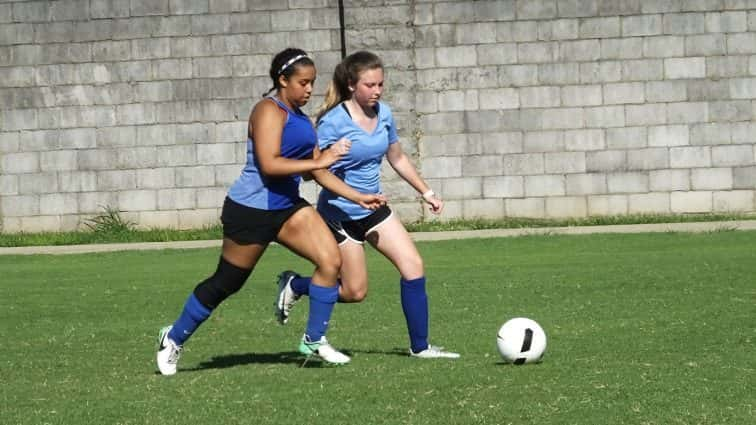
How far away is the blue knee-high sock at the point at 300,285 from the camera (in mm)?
8648

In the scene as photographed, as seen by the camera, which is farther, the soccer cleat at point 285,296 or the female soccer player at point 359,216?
the soccer cleat at point 285,296

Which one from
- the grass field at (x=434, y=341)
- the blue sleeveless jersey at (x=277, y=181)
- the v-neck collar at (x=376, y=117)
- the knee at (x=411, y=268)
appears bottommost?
the grass field at (x=434, y=341)

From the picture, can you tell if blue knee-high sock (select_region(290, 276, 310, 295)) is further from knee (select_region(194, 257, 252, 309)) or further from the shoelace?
the shoelace

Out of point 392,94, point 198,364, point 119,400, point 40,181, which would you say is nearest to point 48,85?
point 40,181

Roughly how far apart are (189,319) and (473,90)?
11161mm

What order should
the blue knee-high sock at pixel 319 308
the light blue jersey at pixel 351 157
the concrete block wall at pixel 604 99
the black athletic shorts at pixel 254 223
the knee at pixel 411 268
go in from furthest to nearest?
the concrete block wall at pixel 604 99, the knee at pixel 411 268, the light blue jersey at pixel 351 157, the blue knee-high sock at pixel 319 308, the black athletic shorts at pixel 254 223

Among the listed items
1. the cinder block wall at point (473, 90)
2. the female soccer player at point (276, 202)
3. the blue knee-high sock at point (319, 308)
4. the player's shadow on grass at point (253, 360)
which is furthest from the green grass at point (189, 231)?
the female soccer player at point (276, 202)

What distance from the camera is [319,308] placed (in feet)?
27.2

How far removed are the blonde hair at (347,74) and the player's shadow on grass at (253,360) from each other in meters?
1.49

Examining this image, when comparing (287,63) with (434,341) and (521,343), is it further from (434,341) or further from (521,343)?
(434,341)

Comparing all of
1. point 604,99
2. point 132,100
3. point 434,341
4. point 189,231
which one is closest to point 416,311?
point 434,341

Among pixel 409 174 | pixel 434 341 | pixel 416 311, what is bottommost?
pixel 434 341

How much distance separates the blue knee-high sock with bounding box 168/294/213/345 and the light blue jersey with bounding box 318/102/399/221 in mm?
1011

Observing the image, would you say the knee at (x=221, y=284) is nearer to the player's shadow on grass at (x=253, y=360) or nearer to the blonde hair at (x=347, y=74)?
the player's shadow on grass at (x=253, y=360)
